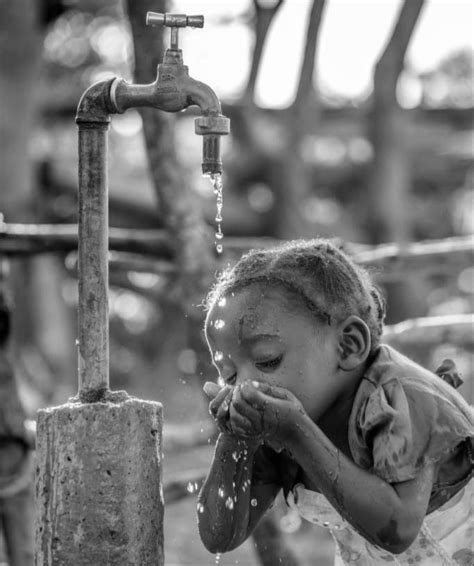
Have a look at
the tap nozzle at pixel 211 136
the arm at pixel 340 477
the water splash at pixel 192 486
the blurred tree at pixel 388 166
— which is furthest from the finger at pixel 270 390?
the blurred tree at pixel 388 166

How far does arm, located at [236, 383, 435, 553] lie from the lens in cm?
214

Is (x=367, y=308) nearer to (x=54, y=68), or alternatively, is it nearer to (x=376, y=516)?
(x=376, y=516)

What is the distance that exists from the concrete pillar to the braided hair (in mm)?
360

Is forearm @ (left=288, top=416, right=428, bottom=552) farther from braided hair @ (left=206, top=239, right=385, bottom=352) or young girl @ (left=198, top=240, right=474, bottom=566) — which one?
braided hair @ (left=206, top=239, right=385, bottom=352)

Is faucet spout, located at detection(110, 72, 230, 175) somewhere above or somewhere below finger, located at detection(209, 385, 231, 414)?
above

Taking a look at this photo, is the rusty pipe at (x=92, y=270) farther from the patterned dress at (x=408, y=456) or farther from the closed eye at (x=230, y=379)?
the patterned dress at (x=408, y=456)

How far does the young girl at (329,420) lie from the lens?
2.16 meters

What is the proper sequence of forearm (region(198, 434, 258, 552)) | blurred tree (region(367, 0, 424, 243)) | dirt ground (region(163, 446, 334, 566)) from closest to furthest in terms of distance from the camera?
forearm (region(198, 434, 258, 552)) < dirt ground (region(163, 446, 334, 566)) < blurred tree (region(367, 0, 424, 243))

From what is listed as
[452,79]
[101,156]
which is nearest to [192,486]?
[101,156]

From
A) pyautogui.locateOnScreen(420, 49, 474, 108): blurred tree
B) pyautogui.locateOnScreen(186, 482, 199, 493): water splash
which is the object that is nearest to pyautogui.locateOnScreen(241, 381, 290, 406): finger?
pyautogui.locateOnScreen(186, 482, 199, 493): water splash

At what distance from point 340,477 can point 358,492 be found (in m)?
0.04

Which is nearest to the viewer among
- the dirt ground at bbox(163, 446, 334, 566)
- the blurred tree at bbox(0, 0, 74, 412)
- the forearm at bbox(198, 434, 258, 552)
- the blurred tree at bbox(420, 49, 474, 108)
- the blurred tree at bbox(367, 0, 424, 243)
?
the forearm at bbox(198, 434, 258, 552)

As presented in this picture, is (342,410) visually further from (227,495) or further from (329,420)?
(227,495)

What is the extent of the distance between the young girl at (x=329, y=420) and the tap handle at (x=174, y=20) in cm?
51
